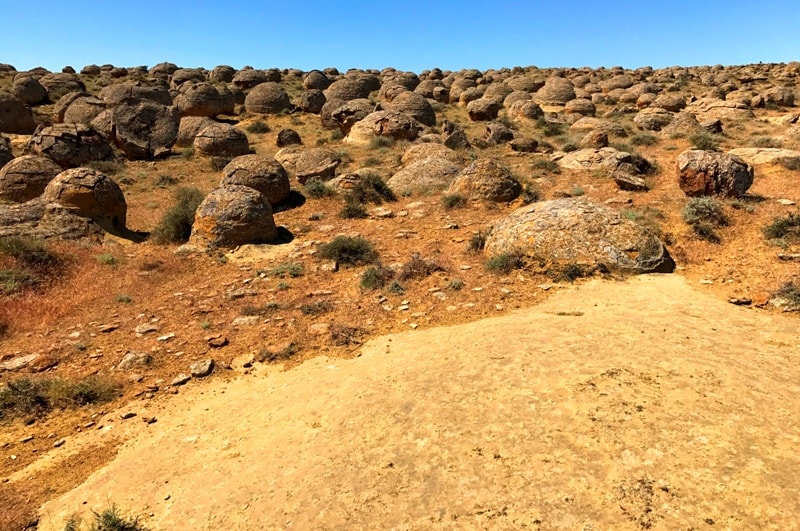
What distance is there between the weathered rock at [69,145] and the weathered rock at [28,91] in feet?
54.7

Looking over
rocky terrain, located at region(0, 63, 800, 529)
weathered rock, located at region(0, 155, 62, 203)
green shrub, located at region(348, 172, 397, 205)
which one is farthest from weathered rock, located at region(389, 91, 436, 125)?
weathered rock, located at region(0, 155, 62, 203)

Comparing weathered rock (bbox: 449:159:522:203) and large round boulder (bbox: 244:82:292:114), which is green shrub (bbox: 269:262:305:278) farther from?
large round boulder (bbox: 244:82:292:114)

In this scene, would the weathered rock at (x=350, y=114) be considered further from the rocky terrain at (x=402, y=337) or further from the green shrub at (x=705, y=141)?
the green shrub at (x=705, y=141)

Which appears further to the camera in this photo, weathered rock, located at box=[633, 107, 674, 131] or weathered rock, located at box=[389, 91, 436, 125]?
weathered rock, located at box=[389, 91, 436, 125]

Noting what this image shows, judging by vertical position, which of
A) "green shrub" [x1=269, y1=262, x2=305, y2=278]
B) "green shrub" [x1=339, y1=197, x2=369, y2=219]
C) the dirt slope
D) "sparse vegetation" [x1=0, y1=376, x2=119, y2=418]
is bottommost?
"sparse vegetation" [x1=0, y1=376, x2=119, y2=418]

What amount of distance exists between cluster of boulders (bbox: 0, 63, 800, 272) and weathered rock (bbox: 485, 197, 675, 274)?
0.03 metres

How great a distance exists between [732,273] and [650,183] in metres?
7.55

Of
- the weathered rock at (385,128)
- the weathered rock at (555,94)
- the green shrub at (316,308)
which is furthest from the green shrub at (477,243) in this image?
the weathered rock at (555,94)

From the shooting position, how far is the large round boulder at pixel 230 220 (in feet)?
37.1

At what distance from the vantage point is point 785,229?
959 cm

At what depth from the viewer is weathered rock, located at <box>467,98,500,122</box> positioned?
1165 inches

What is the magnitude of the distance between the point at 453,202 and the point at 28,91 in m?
32.5

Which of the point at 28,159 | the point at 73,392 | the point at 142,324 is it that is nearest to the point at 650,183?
the point at 142,324

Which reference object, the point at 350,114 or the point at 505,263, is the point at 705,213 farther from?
the point at 350,114
